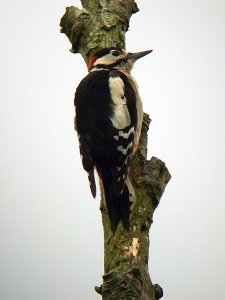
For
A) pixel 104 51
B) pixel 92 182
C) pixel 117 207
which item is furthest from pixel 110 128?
pixel 104 51

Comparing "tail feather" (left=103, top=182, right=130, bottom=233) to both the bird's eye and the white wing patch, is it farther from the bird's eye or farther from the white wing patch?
the bird's eye

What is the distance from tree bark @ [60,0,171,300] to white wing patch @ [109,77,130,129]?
17 cm

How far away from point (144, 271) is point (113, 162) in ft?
2.77

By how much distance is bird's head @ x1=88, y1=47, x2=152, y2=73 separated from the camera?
3.70m

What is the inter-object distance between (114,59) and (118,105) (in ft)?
1.91

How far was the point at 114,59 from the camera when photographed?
3.84m

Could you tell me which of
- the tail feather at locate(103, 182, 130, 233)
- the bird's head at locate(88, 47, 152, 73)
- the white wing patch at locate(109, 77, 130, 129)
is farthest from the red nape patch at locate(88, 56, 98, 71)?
the tail feather at locate(103, 182, 130, 233)

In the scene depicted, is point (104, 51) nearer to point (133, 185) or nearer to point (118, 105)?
point (118, 105)

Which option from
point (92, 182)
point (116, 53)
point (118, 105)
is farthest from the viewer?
point (116, 53)

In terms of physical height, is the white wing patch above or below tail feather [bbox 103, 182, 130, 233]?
above

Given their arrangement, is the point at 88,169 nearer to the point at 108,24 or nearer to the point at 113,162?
the point at 113,162

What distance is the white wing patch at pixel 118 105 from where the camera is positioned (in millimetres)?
3279

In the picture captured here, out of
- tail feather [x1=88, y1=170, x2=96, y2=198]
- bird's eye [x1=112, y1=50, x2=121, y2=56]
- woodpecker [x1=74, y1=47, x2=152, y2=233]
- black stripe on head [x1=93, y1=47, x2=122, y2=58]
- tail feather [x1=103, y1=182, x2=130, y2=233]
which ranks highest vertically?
bird's eye [x1=112, y1=50, x2=121, y2=56]

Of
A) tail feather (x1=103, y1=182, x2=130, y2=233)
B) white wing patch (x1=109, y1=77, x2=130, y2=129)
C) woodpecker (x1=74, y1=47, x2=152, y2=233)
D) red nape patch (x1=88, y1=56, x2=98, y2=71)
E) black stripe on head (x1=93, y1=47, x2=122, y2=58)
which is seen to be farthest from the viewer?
red nape patch (x1=88, y1=56, x2=98, y2=71)
